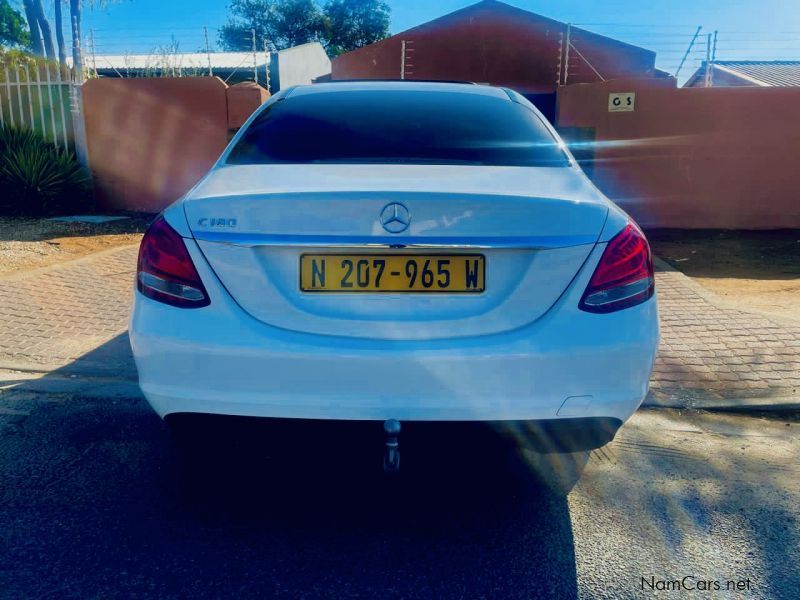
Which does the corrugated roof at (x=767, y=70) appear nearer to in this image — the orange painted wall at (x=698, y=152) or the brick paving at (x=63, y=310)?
the orange painted wall at (x=698, y=152)

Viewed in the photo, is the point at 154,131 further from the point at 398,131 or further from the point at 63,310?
the point at 398,131

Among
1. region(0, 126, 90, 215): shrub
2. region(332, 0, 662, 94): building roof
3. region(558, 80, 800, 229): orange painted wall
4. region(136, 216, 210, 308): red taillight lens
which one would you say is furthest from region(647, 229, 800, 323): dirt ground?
region(332, 0, 662, 94): building roof

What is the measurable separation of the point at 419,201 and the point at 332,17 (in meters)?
49.1

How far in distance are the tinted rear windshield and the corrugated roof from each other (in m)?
20.9

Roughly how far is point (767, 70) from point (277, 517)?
2678 centimetres

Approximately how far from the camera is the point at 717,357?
472 centimetres

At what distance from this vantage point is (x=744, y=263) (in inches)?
331

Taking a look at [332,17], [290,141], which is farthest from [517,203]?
[332,17]

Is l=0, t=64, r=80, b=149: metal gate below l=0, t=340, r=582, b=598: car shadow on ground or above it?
above

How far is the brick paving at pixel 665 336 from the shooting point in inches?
170

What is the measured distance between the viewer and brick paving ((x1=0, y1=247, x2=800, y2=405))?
431 cm

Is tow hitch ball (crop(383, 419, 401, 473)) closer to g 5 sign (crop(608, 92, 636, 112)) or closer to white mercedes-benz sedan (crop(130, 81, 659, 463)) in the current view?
white mercedes-benz sedan (crop(130, 81, 659, 463))

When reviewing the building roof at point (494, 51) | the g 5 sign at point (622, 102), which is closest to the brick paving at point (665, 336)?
the g 5 sign at point (622, 102)

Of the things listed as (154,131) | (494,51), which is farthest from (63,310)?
(494,51)
